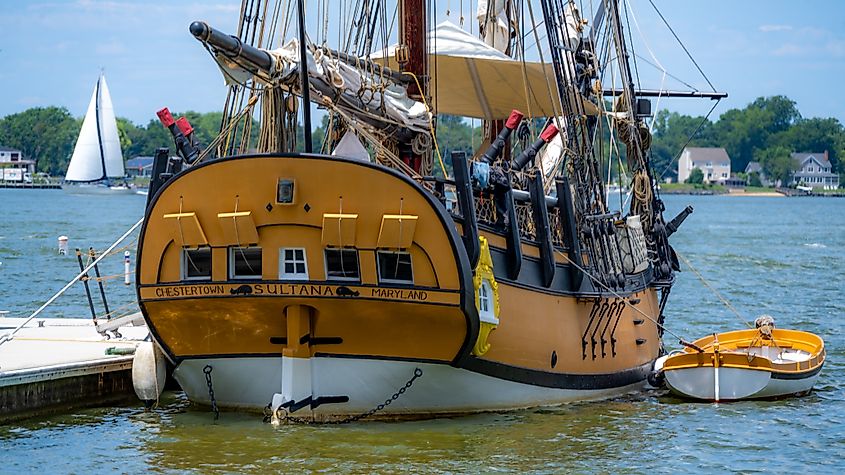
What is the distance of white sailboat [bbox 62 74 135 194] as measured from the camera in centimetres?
11444

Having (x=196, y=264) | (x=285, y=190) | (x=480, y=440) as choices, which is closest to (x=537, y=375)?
(x=480, y=440)

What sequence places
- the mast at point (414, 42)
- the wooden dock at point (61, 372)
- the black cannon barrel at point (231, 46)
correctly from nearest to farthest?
the black cannon barrel at point (231, 46)
the wooden dock at point (61, 372)
the mast at point (414, 42)

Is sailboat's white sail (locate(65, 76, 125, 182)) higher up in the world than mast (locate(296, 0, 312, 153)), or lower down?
higher up

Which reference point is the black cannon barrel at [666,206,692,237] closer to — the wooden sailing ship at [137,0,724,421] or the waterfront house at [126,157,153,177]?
the wooden sailing ship at [137,0,724,421]

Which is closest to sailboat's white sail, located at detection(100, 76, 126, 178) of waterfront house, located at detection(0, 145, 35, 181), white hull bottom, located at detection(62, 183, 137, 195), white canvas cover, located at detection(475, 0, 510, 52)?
white hull bottom, located at detection(62, 183, 137, 195)

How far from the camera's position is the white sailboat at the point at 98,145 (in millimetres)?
114438

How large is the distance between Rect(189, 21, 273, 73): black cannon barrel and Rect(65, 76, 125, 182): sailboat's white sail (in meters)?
97.4

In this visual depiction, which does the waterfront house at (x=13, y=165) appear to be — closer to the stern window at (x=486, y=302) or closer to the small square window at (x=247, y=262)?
the small square window at (x=247, y=262)

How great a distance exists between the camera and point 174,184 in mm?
19141

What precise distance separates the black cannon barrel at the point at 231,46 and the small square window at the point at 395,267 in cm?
295

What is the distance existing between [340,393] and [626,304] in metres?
6.98

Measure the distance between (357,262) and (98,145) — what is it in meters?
101

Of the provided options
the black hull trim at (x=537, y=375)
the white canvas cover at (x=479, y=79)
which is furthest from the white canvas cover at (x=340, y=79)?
the white canvas cover at (x=479, y=79)

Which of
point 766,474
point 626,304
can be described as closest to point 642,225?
point 626,304
